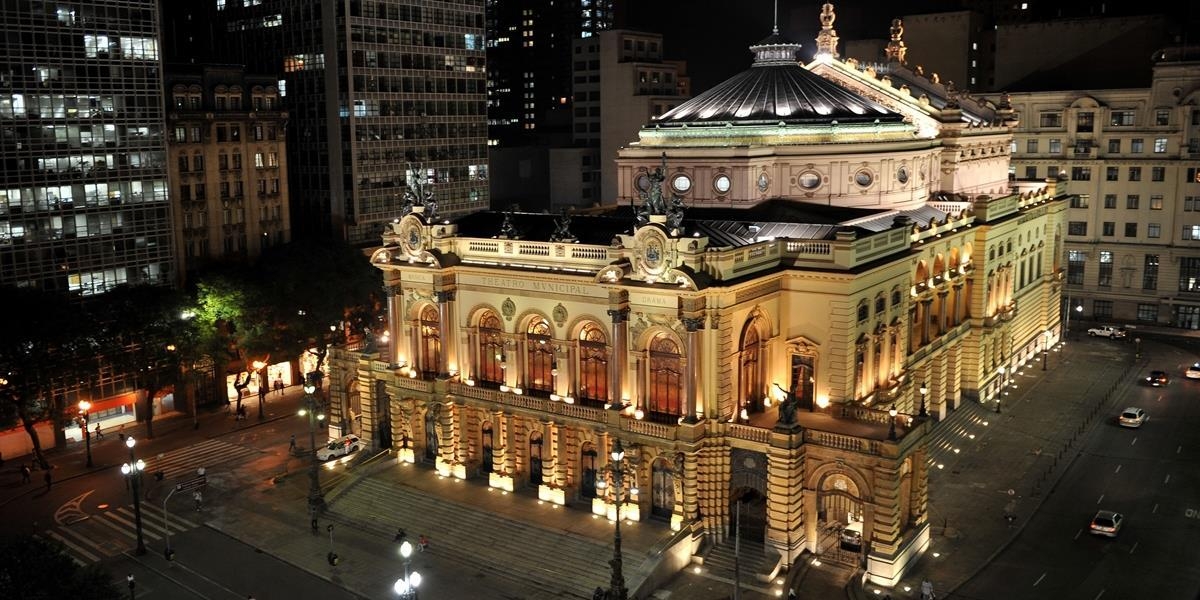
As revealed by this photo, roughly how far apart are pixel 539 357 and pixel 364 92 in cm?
5533

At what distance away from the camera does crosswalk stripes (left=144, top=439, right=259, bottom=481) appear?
72.1 metres

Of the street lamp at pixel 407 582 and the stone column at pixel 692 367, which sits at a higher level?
the stone column at pixel 692 367

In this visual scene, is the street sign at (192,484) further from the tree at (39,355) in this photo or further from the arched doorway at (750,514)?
the arched doorway at (750,514)

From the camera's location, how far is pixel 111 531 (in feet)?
203

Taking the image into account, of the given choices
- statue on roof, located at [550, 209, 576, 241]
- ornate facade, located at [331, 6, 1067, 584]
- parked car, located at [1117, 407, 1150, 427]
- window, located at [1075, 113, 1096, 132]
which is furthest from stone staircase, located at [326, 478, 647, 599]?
window, located at [1075, 113, 1096, 132]

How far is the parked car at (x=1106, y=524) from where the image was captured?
57.8 metres

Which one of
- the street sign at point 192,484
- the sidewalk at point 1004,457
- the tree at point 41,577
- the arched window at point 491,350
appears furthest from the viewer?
the street sign at point 192,484

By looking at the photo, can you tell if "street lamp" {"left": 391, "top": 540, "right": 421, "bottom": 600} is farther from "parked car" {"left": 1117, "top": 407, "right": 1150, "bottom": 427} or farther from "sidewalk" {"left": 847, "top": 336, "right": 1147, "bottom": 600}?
"parked car" {"left": 1117, "top": 407, "right": 1150, "bottom": 427}

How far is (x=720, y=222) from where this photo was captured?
66312 mm

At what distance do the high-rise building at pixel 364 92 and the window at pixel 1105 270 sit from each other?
2891 inches

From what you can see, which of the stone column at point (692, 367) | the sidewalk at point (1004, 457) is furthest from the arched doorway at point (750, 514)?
the sidewalk at point (1004, 457)

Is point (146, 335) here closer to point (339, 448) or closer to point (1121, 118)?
point (339, 448)

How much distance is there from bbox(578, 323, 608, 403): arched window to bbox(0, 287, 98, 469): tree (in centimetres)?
3771

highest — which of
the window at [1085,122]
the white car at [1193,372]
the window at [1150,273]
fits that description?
the window at [1085,122]
